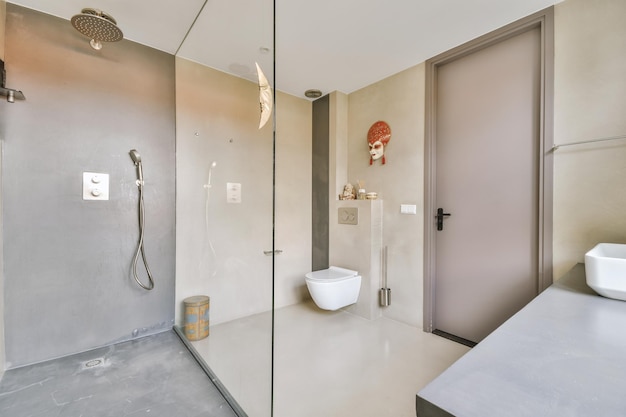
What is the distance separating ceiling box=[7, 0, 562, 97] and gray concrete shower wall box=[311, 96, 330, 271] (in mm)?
742

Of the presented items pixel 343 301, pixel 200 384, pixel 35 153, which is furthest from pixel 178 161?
pixel 343 301

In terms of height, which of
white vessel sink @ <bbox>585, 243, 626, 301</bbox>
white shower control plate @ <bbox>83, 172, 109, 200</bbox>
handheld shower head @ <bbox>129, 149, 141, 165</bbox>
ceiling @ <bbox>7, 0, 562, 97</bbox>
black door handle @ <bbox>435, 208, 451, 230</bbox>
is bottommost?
white vessel sink @ <bbox>585, 243, 626, 301</bbox>

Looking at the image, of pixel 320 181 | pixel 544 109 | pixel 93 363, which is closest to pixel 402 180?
pixel 320 181

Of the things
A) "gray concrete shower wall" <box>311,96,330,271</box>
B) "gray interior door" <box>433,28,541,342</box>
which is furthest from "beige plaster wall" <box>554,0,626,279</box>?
"gray concrete shower wall" <box>311,96,330,271</box>

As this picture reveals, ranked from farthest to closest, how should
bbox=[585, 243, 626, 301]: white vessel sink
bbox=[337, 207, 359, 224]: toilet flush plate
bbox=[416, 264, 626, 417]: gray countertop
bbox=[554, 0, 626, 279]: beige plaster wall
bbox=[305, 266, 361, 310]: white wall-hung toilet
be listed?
bbox=[337, 207, 359, 224]: toilet flush plate
bbox=[305, 266, 361, 310]: white wall-hung toilet
bbox=[554, 0, 626, 279]: beige plaster wall
bbox=[585, 243, 626, 301]: white vessel sink
bbox=[416, 264, 626, 417]: gray countertop

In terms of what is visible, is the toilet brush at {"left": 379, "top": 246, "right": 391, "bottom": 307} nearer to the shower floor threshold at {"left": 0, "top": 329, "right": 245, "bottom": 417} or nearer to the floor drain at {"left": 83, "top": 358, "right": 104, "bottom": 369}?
the shower floor threshold at {"left": 0, "top": 329, "right": 245, "bottom": 417}

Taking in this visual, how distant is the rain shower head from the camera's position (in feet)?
5.74

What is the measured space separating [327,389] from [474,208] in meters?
1.69

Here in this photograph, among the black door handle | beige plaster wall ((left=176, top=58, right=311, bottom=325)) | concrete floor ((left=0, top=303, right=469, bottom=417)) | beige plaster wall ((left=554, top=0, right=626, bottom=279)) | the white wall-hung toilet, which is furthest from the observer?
the white wall-hung toilet

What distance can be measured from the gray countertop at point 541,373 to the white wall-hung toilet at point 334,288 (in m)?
1.63

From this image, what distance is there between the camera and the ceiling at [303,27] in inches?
69.4

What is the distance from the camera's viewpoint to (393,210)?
2688mm

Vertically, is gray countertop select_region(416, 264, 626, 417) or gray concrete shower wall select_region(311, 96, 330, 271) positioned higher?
gray concrete shower wall select_region(311, 96, 330, 271)

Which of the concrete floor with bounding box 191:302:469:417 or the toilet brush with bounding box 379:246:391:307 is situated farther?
the toilet brush with bounding box 379:246:391:307
